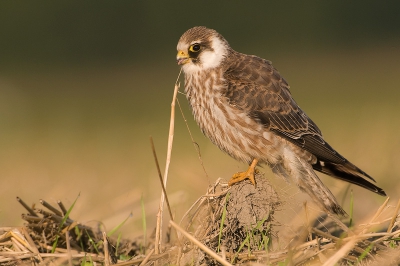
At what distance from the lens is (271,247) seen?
4336 millimetres

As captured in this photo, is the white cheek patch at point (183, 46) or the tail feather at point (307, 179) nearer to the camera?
the tail feather at point (307, 179)

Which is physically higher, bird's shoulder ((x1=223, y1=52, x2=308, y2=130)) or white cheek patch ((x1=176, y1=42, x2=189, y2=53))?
white cheek patch ((x1=176, y1=42, x2=189, y2=53))

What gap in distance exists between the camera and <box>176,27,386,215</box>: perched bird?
5.30 metres

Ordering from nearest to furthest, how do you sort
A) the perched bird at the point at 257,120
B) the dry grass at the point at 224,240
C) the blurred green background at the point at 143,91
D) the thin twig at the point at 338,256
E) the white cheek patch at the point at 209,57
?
the thin twig at the point at 338,256 < the dry grass at the point at 224,240 < the perched bird at the point at 257,120 < the white cheek patch at the point at 209,57 < the blurred green background at the point at 143,91

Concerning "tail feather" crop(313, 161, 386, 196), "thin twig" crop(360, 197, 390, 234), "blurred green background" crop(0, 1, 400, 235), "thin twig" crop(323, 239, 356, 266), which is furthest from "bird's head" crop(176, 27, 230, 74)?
"thin twig" crop(323, 239, 356, 266)

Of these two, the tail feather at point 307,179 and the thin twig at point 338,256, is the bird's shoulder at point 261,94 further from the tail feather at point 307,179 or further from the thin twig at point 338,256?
the thin twig at point 338,256

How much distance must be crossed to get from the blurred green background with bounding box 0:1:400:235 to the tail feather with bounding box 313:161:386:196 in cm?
26

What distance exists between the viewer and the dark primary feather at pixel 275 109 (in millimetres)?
5340

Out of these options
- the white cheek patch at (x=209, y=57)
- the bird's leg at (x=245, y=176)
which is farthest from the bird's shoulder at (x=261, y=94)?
the bird's leg at (x=245, y=176)

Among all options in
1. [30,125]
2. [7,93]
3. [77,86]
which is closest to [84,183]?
[30,125]

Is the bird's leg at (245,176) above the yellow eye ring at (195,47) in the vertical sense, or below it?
below

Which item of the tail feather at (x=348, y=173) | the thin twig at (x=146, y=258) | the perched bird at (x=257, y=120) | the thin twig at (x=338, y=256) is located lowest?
the thin twig at (x=338, y=256)

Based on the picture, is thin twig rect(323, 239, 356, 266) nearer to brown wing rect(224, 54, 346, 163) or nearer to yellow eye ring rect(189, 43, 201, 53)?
brown wing rect(224, 54, 346, 163)

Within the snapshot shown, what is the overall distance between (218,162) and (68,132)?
14.0ft
